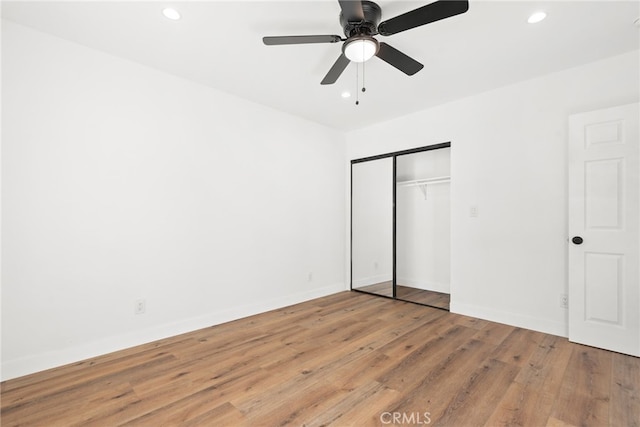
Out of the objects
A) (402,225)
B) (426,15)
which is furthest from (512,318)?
(426,15)

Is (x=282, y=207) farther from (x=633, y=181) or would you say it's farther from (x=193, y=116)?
(x=633, y=181)

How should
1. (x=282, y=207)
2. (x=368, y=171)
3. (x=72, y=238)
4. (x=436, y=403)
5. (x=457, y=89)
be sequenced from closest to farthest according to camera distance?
(x=436, y=403)
(x=72, y=238)
(x=457, y=89)
(x=282, y=207)
(x=368, y=171)

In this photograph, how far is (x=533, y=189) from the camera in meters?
3.05

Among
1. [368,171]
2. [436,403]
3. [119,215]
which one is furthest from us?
[368,171]

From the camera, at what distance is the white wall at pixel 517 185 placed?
2.85 metres

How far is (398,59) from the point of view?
217 cm

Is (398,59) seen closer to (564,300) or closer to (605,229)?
(605,229)

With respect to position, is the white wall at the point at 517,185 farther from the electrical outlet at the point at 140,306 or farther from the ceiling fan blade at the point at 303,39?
the electrical outlet at the point at 140,306

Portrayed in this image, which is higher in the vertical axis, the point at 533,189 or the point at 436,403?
the point at 533,189

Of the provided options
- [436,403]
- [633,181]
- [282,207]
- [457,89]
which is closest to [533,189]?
[633,181]

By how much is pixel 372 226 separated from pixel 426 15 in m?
3.17

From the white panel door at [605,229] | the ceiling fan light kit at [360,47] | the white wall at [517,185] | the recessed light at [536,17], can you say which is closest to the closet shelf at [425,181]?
the white wall at [517,185]

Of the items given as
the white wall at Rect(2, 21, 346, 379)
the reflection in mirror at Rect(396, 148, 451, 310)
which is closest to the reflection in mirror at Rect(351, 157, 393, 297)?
the reflection in mirror at Rect(396, 148, 451, 310)

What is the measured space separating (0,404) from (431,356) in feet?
9.82
